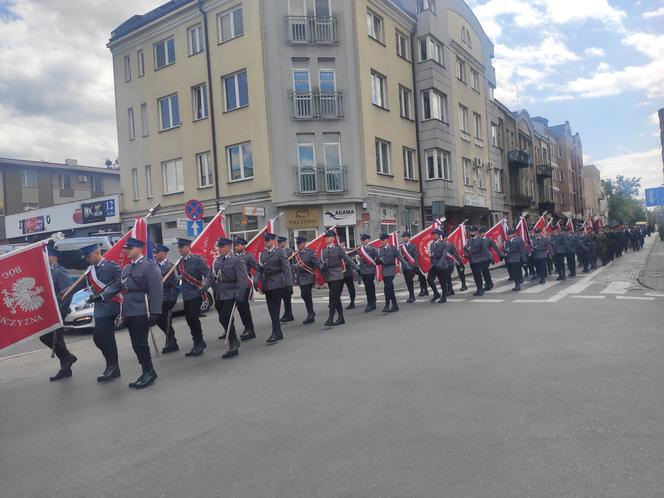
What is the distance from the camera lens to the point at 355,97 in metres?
24.2

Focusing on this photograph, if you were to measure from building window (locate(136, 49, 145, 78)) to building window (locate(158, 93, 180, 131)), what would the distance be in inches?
83.5

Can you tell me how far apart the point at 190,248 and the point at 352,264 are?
10.7 feet

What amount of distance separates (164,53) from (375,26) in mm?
10595

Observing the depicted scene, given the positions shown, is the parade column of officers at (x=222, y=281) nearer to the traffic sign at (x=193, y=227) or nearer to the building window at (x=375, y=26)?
the traffic sign at (x=193, y=227)

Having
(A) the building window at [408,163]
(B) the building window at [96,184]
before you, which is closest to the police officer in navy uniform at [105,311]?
(A) the building window at [408,163]

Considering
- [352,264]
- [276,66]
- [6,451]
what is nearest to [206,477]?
[6,451]

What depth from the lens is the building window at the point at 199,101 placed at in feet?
85.5

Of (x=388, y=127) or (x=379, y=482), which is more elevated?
(x=388, y=127)

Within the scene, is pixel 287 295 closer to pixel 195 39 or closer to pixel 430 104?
pixel 195 39

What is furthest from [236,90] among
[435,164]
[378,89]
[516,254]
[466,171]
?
[466,171]

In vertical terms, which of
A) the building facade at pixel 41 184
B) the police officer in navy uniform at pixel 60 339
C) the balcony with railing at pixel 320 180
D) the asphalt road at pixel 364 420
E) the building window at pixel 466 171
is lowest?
the asphalt road at pixel 364 420

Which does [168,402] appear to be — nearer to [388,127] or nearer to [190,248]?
[190,248]

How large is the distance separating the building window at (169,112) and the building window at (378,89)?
9631 millimetres

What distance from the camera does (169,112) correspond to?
27.8 meters
